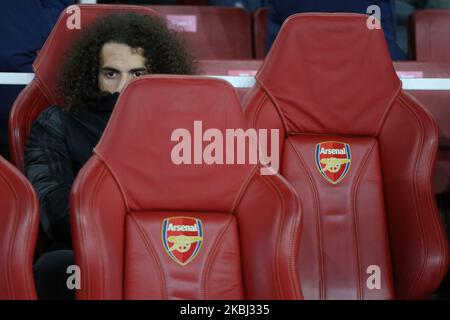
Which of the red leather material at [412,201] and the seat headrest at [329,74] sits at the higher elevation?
the seat headrest at [329,74]

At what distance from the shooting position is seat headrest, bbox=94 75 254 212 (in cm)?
156

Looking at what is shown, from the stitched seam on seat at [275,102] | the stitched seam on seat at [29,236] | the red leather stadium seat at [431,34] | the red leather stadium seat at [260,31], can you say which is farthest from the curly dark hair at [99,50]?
the red leather stadium seat at [431,34]

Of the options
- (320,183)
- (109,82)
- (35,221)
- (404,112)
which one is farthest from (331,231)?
(35,221)

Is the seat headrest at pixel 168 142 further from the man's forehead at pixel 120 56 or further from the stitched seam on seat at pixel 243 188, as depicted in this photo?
the man's forehead at pixel 120 56

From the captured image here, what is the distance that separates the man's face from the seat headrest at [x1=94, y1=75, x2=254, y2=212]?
293 millimetres

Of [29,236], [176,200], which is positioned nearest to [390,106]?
[176,200]

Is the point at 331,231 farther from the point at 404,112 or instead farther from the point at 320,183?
the point at 404,112

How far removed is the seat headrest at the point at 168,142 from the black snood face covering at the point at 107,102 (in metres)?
0.27

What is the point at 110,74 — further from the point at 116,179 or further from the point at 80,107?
the point at 116,179

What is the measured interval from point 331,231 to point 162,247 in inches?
17.6

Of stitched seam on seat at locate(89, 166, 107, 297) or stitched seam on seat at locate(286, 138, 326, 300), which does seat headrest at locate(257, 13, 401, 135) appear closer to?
stitched seam on seat at locate(286, 138, 326, 300)

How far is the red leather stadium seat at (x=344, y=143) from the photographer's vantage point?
1.84 meters

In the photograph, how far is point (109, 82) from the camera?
1.86 m

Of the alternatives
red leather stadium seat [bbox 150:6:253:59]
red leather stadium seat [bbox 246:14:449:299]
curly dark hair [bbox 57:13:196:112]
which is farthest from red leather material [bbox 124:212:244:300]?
red leather stadium seat [bbox 150:6:253:59]
